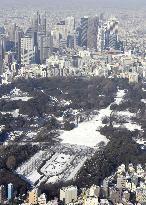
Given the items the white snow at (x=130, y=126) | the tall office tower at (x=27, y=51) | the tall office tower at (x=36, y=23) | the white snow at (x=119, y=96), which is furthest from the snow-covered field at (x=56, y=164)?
the tall office tower at (x=36, y=23)

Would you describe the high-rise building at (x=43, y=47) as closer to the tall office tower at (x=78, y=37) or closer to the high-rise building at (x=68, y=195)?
the tall office tower at (x=78, y=37)

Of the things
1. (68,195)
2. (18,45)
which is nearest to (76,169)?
(68,195)

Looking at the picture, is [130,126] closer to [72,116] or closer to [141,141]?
[141,141]

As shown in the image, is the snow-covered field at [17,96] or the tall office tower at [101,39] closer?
the snow-covered field at [17,96]

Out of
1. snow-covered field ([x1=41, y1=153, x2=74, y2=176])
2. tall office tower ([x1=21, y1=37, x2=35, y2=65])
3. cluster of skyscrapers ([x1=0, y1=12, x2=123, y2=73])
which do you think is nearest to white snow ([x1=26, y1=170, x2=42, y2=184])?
snow-covered field ([x1=41, y1=153, x2=74, y2=176])

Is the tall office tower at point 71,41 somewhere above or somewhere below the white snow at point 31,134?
above

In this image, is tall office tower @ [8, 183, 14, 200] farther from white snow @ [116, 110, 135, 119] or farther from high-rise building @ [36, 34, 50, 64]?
high-rise building @ [36, 34, 50, 64]

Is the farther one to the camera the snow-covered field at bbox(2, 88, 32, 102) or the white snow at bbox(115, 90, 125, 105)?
the white snow at bbox(115, 90, 125, 105)

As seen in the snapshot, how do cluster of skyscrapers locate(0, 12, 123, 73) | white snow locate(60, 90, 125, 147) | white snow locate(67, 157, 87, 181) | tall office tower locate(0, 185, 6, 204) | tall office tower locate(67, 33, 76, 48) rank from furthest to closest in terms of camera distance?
1. tall office tower locate(67, 33, 76, 48)
2. cluster of skyscrapers locate(0, 12, 123, 73)
3. white snow locate(60, 90, 125, 147)
4. white snow locate(67, 157, 87, 181)
5. tall office tower locate(0, 185, 6, 204)
